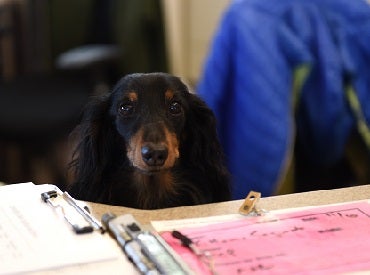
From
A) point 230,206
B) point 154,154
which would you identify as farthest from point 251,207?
point 154,154

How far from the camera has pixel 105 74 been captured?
2717 mm

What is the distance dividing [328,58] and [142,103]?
835 mm

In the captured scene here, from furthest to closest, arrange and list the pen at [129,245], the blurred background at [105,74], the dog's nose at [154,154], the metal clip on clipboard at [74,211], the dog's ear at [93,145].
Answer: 1. the blurred background at [105,74]
2. the dog's ear at [93,145]
3. the dog's nose at [154,154]
4. the metal clip on clipboard at [74,211]
5. the pen at [129,245]

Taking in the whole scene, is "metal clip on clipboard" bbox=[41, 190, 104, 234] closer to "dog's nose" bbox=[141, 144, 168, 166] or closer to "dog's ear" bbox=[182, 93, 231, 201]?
"dog's nose" bbox=[141, 144, 168, 166]

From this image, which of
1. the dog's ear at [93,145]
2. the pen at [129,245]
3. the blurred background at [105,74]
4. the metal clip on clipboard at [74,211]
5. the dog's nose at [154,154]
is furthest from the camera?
the blurred background at [105,74]

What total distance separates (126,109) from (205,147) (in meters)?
0.16

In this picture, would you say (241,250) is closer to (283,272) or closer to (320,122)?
(283,272)

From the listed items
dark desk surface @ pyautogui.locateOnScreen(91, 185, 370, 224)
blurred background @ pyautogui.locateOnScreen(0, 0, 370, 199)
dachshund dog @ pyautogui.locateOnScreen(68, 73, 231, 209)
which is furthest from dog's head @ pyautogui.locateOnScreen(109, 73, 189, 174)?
blurred background @ pyautogui.locateOnScreen(0, 0, 370, 199)

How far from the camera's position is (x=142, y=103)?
103 centimetres

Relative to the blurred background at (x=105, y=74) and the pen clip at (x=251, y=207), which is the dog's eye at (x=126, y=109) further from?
the blurred background at (x=105, y=74)

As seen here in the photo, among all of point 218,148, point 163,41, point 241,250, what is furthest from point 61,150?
point 241,250

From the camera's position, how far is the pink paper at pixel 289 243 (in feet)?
2.28

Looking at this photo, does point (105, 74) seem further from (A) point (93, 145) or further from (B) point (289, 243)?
(B) point (289, 243)

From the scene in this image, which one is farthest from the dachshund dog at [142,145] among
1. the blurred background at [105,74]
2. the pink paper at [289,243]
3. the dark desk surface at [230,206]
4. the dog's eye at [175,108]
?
the blurred background at [105,74]
